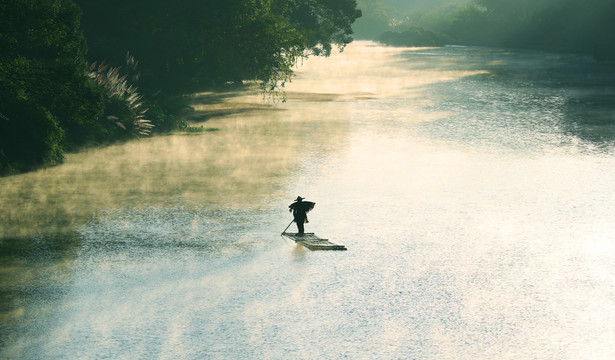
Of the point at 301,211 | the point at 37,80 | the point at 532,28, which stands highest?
the point at 37,80

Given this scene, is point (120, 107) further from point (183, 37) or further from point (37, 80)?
point (183, 37)

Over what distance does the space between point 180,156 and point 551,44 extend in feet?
244

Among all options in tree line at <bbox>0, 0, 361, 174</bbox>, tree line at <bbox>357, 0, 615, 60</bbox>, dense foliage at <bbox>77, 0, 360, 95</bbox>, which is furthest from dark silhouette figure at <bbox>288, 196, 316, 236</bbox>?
tree line at <bbox>357, 0, 615, 60</bbox>

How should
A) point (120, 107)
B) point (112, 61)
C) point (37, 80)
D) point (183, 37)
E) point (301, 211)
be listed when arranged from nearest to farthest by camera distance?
point (301, 211) < point (37, 80) < point (120, 107) < point (112, 61) < point (183, 37)

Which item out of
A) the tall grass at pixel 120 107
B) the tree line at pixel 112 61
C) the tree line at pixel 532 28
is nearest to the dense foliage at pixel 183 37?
the tree line at pixel 112 61

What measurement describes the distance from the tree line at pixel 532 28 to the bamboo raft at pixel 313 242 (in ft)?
186

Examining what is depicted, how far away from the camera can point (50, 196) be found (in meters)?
14.9

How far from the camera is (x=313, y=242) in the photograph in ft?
38.0

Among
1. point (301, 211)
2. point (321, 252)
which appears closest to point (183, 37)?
point (301, 211)

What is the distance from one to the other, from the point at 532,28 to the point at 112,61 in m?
77.6

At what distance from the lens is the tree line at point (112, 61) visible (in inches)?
698

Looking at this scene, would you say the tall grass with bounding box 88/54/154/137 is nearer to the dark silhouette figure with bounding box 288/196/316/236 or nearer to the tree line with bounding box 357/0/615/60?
the dark silhouette figure with bounding box 288/196/316/236

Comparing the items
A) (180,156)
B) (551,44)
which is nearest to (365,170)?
(180,156)

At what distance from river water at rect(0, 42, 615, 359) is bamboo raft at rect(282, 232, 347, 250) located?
0.72 feet
